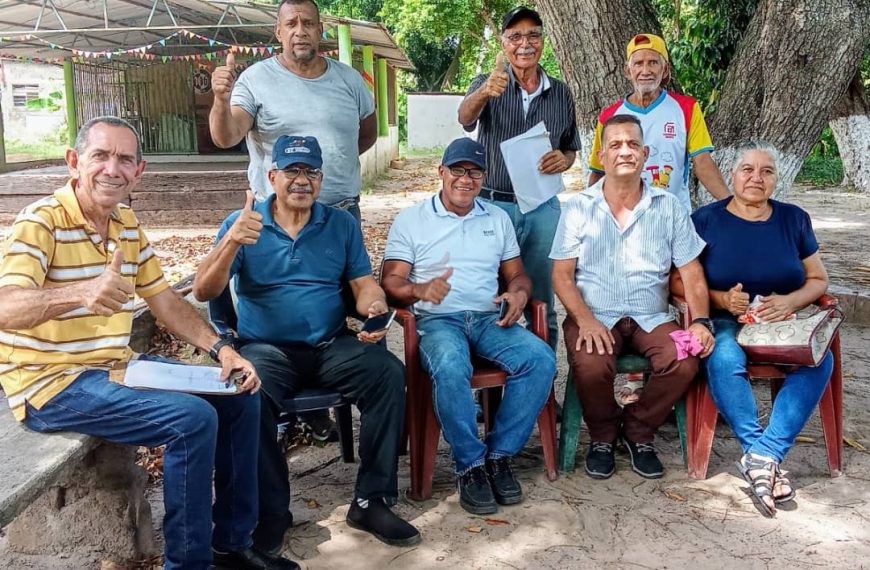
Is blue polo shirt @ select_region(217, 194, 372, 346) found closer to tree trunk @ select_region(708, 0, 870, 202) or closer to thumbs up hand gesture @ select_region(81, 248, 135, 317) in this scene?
thumbs up hand gesture @ select_region(81, 248, 135, 317)

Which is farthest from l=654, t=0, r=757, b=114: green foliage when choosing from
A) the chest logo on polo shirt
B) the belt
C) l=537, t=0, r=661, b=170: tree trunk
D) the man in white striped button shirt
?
the man in white striped button shirt

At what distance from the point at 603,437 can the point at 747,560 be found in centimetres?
88

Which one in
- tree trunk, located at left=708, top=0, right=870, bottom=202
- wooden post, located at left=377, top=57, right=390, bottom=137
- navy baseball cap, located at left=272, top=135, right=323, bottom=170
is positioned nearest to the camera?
navy baseball cap, located at left=272, top=135, right=323, bottom=170

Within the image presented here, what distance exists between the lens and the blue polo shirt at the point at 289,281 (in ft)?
10.7

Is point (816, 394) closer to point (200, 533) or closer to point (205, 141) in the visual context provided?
point (200, 533)

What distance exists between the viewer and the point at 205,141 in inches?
630

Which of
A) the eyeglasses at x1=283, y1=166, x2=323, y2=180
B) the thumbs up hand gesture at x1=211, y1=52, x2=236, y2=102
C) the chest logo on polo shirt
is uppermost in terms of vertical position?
the thumbs up hand gesture at x1=211, y1=52, x2=236, y2=102

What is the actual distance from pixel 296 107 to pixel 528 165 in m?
1.16

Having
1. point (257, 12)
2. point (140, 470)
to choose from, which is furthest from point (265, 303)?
point (257, 12)

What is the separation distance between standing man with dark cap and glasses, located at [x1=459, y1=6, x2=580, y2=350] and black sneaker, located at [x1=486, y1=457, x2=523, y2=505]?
76 centimetres

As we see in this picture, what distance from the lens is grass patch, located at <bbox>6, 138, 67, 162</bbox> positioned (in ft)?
70.1

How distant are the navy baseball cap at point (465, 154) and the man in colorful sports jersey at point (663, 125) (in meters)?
0.79

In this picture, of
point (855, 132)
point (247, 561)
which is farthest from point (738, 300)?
point (855, 132)

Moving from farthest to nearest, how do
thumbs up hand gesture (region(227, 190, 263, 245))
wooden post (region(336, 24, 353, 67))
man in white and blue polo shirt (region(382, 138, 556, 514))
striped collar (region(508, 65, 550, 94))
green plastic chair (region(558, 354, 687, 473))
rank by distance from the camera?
1. wooden post (region(336, 24, 353, 67))
2. striped collar (region(508, 65, 550, 94))
3. green plastic chair (region(558, 354, 687, 473))
4. man in white and blue polo shirt (region(382, 138, 556, 514))
5. thumbs up hand gesture (region(227, 190, 263, 245))
